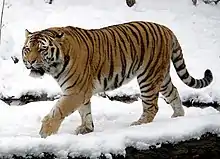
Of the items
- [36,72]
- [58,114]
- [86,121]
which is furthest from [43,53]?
[86,121]

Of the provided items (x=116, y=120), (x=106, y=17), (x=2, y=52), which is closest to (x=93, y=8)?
(x=106, y=17)

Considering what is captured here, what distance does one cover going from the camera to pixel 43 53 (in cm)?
502

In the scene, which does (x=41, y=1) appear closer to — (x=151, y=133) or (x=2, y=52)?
(x=2, y=52)

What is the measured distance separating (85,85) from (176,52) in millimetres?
1283

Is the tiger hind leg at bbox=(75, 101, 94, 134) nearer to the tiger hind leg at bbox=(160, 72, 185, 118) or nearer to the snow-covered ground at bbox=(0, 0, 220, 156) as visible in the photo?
the snow-covered ground at bbox=(0, 0, 220, 156)

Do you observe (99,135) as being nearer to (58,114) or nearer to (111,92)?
(58,114)

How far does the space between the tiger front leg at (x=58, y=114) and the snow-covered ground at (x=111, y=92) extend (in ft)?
0.52

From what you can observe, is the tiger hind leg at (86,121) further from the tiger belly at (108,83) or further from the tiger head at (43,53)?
the tiger head at (43,53)

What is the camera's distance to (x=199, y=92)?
7.67m

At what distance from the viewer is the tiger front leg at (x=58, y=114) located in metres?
5.05

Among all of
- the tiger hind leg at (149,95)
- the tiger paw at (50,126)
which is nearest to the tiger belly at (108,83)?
the tiger hind leg at (149,95)

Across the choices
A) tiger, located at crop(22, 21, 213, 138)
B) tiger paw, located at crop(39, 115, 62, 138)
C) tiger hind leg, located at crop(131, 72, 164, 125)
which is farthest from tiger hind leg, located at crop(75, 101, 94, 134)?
tiger paw, located at crop(39, 115, 62, 138)

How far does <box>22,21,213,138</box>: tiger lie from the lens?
507 centimetres

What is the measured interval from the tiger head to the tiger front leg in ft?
0.92
